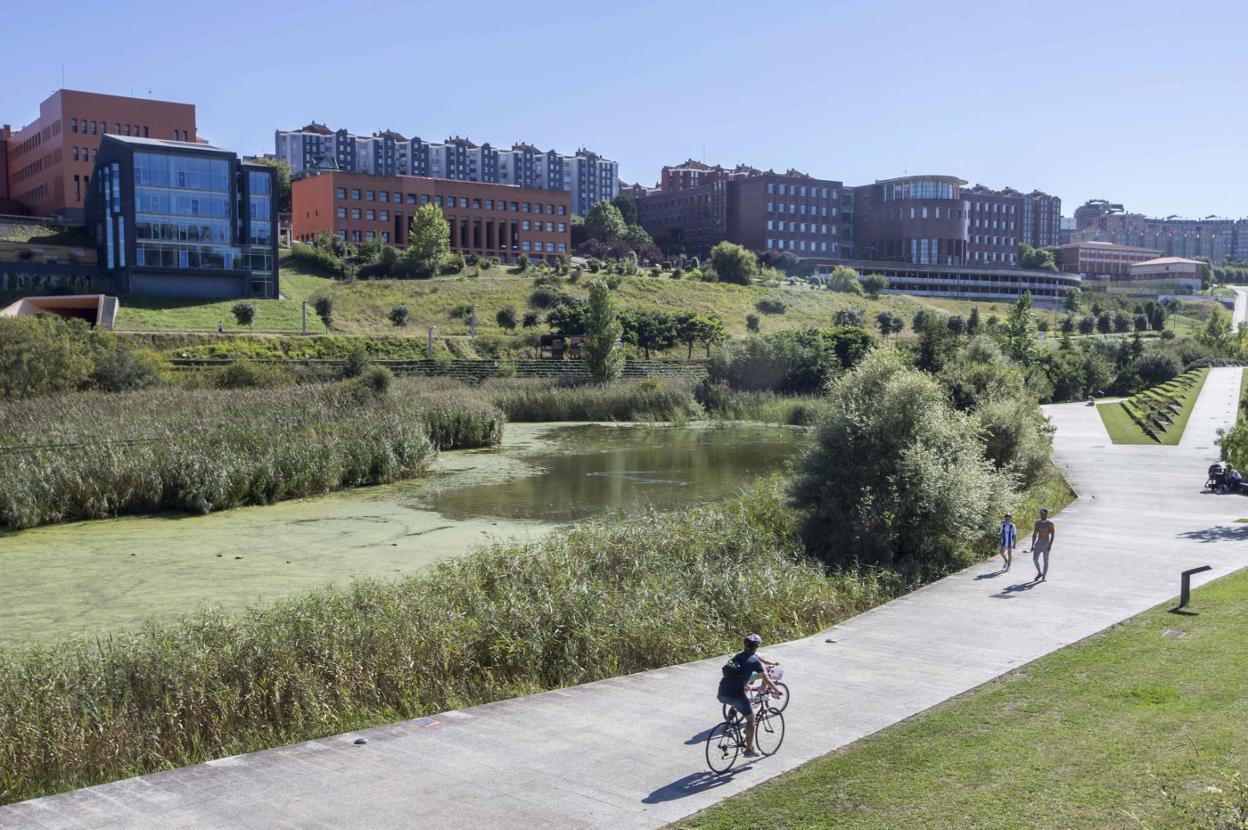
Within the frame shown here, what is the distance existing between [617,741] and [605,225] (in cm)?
12335

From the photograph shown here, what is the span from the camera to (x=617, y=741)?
34.0 ft

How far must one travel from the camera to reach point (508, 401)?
5025 centimetres

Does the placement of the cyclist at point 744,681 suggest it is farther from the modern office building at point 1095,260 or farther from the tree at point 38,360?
the modern office building at point 1095,260

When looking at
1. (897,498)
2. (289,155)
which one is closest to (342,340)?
(897,498)

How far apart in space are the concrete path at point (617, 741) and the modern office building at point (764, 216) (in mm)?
123737

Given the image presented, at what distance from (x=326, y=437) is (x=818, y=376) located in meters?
31.3

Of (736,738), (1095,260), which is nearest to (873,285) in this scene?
(1095,260)

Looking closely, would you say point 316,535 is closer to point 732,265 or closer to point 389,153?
point 732,265

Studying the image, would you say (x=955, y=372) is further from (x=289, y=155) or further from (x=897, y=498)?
(x=289, y=155)

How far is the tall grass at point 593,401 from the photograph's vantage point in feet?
166

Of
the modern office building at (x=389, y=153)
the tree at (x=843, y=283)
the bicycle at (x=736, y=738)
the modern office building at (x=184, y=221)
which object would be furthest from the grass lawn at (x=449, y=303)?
the modern office building at (x=389, y=153)

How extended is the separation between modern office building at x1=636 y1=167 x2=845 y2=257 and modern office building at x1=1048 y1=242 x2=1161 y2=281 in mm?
52063

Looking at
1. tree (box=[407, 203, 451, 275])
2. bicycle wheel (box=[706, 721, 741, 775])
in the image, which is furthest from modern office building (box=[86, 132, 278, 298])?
bicycle wheel (box=[706, 721, 741, 775])

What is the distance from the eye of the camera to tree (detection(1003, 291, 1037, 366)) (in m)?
61.0
